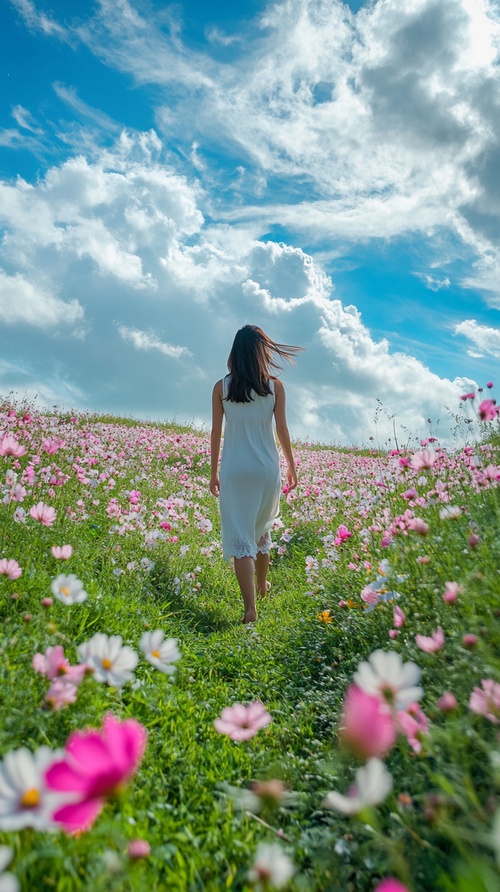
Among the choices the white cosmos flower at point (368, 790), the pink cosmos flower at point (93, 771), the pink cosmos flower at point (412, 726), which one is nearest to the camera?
the pink cosmos flower at point (93, 771)

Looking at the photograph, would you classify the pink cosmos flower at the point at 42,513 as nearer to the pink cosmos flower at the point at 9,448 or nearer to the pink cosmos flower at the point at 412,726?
the pink cosmos flower at the point at 9,448

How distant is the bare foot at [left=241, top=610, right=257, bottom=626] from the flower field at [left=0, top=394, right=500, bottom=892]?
0.48 feet

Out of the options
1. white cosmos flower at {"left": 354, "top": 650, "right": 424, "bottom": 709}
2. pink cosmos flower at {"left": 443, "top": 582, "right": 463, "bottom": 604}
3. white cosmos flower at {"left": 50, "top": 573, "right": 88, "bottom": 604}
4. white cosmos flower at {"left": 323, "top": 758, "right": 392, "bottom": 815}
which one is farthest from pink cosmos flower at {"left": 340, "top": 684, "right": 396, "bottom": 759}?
white cosmos flower at {"left": 50, "top": 573, "right": 88, "bottom": 604}

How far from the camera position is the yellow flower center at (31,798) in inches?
50.6

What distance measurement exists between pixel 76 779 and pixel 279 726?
2.11 m

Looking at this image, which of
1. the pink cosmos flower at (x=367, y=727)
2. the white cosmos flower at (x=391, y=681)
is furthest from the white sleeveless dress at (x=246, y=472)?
the pink cosmos flower at (x=367, y=727)

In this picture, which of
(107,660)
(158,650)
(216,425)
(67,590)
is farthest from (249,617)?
(107,660)

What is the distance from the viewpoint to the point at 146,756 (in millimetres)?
2527

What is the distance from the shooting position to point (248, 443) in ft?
17.3

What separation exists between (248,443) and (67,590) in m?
3.10

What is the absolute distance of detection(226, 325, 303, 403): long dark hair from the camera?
5.23 m

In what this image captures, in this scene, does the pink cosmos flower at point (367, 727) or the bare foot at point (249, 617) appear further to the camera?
the bare foot at point (249, 617)

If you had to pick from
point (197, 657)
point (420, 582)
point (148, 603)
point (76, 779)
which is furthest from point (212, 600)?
point (76, 779)

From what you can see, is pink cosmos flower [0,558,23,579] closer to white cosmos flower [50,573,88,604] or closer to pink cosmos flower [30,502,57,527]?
white cosmos flower [50,573,88,604]
